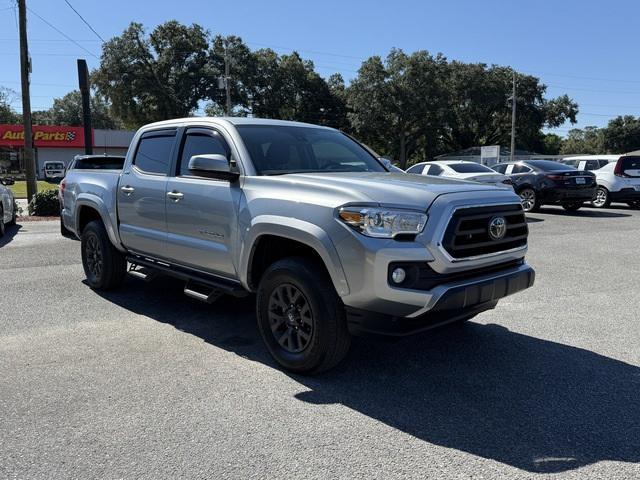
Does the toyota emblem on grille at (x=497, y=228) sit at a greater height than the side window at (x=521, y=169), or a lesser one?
lesser

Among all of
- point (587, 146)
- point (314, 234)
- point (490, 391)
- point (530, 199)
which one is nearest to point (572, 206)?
point (530, 199)

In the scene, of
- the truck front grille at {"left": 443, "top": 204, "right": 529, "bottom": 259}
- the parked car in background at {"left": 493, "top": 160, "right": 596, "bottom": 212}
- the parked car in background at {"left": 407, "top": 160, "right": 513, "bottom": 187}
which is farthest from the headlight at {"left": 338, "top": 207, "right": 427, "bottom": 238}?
the parked car in background at {"left": 493, "top": 160, "right": 596, "bottom": 212}

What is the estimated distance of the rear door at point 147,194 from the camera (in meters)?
5.27

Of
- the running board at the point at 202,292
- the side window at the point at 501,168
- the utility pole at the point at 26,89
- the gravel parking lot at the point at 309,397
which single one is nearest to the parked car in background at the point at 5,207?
the utility pole at the point at 26,89

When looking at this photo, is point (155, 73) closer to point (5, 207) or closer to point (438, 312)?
point (5, 207)

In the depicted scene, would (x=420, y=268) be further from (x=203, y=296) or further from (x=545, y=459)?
(x=203, y=296)

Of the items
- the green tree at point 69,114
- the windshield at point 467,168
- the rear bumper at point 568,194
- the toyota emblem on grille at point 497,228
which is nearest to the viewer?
the toyota emblem on grille at point 497,228

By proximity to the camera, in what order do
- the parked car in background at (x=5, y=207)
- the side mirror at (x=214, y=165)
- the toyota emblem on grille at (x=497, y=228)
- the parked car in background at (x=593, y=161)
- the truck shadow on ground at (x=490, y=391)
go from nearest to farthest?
the truck shadow on ground at (x=490, y=391) < the toyota emblem on grille at (x=497, y=228) < the side mirror at (x=214, y=165) < the parked car in background at (x=5, y=207) < the parked car in background at (x=593, y=161)

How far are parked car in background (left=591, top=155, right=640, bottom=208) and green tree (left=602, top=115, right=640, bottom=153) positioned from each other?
81804 mm

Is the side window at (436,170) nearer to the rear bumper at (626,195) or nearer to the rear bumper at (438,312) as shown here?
the rear bumper at (626,195)

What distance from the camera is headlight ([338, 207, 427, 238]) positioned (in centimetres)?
352

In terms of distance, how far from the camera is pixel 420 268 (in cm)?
349

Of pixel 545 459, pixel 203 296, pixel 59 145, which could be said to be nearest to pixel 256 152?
pixel 203 296

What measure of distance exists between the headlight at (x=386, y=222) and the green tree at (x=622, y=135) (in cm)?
9842
